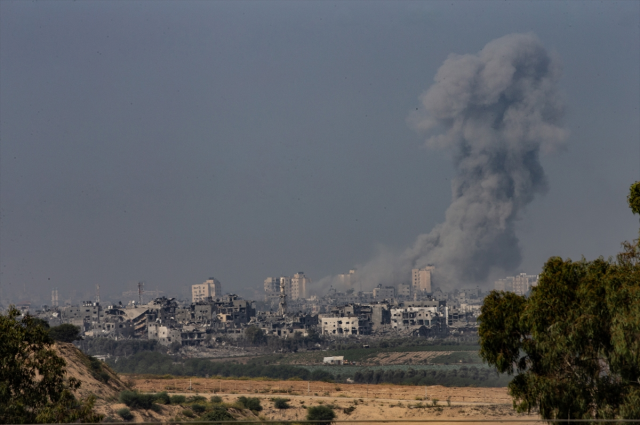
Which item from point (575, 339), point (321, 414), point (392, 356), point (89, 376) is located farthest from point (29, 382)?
point (392, 356)

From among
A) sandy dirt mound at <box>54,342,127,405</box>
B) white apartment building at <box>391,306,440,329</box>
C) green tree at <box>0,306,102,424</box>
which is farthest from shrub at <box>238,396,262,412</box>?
white apartment building at <box>391,306,440,329</box>

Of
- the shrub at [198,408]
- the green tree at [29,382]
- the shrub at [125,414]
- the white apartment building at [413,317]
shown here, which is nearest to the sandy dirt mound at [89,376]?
the shrub at [125,414]

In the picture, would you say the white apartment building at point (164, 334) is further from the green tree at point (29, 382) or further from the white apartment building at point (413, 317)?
the green tree at point (29, 382)

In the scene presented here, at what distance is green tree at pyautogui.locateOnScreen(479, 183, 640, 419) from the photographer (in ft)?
37.7

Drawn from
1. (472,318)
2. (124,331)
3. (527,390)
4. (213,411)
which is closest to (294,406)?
(213,411)

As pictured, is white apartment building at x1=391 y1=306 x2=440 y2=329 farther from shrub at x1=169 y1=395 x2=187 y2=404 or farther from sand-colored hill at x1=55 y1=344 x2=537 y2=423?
shrub at x1=169 y1=395 x2=187 y2=404

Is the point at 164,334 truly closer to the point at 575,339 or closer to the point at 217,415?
the point at 217,415

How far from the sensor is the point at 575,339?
38.9 ft

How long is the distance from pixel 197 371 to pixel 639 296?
8258 centimetres

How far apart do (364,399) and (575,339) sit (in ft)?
82.6

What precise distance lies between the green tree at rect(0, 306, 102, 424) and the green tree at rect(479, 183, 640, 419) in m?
8.38

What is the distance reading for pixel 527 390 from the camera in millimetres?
12703

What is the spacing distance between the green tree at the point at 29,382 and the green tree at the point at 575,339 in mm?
8376

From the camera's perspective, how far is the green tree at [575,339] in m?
11.5
